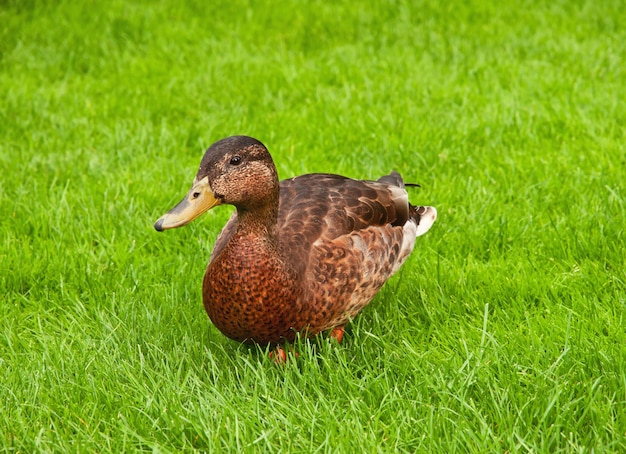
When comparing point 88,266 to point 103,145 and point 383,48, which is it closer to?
point 103,145

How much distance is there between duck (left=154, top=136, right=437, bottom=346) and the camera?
9.57 ft

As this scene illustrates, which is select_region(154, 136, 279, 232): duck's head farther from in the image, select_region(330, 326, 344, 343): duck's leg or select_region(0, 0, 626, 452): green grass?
select_region(330, 326, 344, 343): duck's leg

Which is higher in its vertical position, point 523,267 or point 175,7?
point 175,7

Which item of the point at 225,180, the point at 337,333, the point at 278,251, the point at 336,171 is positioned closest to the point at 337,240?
the point at 278,251

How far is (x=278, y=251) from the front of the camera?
310 centimetres

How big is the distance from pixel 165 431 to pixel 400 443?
2.58ft

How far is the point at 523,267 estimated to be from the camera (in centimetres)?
381

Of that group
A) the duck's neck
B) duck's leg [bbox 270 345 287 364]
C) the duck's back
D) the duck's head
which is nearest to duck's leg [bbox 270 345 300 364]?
duck's leg [bbox 270 345 287 364]

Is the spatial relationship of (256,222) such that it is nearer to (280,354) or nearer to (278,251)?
(278,251)

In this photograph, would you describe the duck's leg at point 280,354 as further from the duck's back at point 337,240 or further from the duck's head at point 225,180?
the duck's head at point 225,180

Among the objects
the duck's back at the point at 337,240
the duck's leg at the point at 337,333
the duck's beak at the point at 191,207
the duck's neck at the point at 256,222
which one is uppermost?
the duck's beak at the point at 191,207

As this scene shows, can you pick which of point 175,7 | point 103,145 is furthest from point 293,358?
point 175,7

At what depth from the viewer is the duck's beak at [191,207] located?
111 inches

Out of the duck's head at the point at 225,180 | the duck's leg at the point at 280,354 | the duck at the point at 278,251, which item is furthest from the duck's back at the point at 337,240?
the duck's head at the point at 225,180
